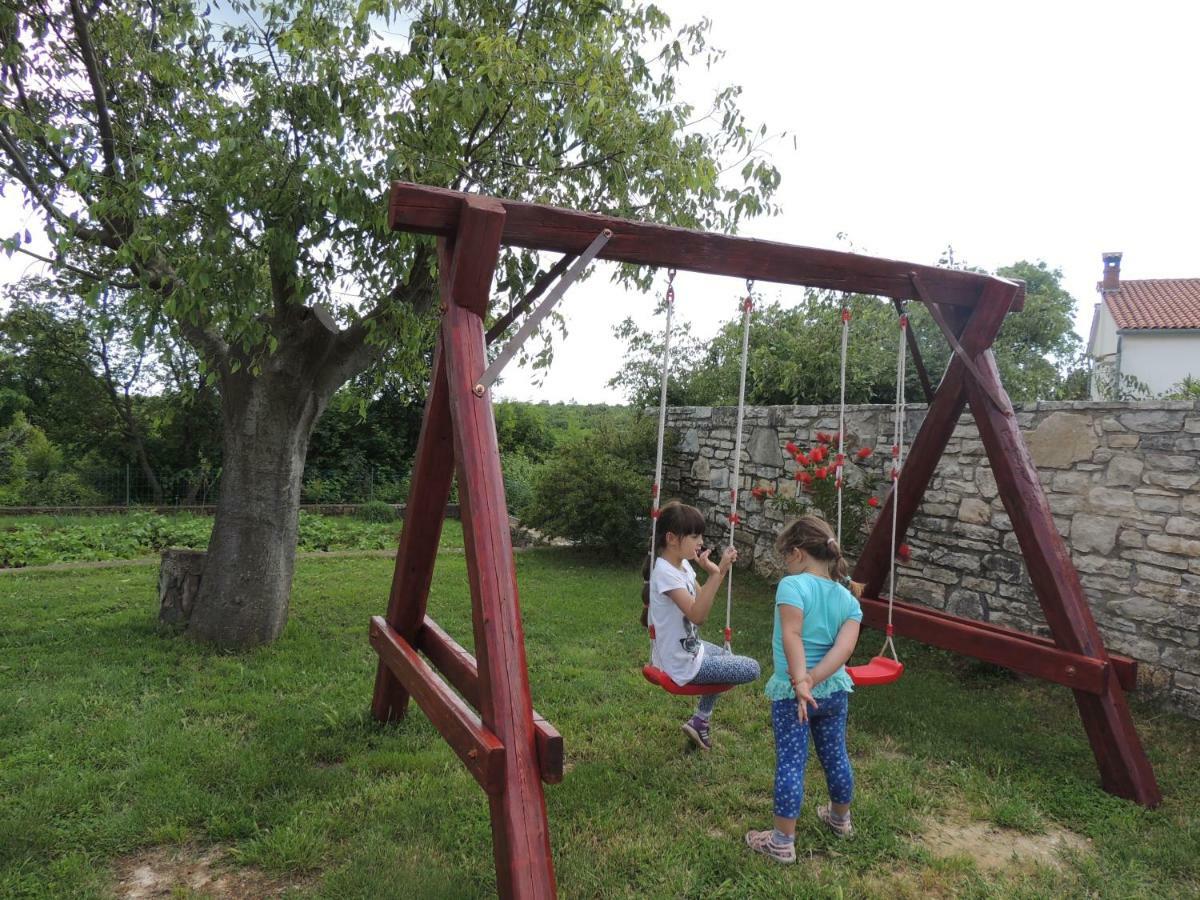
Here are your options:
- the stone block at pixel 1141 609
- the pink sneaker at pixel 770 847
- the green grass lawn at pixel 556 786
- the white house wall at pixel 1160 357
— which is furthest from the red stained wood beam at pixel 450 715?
the white house wall at pixel 1160 357

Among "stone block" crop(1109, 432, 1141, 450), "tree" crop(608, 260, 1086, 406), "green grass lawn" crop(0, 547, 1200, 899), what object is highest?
"tree" crop(608, 260, 1086, 406)

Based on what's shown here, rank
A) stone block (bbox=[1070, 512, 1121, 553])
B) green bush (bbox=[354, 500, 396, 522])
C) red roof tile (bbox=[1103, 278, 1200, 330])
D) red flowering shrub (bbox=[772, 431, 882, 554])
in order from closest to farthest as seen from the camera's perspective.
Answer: stone block (bbox=[1070, 512, 1121, 553]), red flowering shrub (bbox=[772, 431, 882, 554]), green bush (bbox=[354, 500, 396, 522]), red roof tile (bbox=[1103, 278, 1200, 330])

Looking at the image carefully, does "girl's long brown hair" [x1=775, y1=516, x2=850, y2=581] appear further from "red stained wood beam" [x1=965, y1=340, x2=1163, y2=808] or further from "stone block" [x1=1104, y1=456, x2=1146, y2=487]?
"stone block" [x1=1104, y1=456, x2=1146, y2=487]

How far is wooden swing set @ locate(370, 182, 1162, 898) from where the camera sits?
7.43ft

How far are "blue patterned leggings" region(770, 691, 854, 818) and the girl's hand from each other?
0.09 m

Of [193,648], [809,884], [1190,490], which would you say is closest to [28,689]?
[193,648]

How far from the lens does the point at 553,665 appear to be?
5.01 m

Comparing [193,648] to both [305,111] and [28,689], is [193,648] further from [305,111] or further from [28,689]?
[305,111]

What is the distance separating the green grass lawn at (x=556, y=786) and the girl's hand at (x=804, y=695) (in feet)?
1.87

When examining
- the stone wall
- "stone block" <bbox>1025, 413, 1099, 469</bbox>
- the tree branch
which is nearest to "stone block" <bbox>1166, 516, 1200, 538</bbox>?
the stone wall

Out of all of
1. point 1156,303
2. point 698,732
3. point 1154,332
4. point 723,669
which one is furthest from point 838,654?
point 1156,303

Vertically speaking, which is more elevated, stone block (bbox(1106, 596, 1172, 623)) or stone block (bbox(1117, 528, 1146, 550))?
stone block (bbox(1117, 528, 1146, 550))

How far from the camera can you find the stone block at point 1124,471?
14.7ft

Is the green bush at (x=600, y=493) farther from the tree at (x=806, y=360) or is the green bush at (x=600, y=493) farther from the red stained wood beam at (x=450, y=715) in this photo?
the red stained wood beam at (x=450, y=715)
